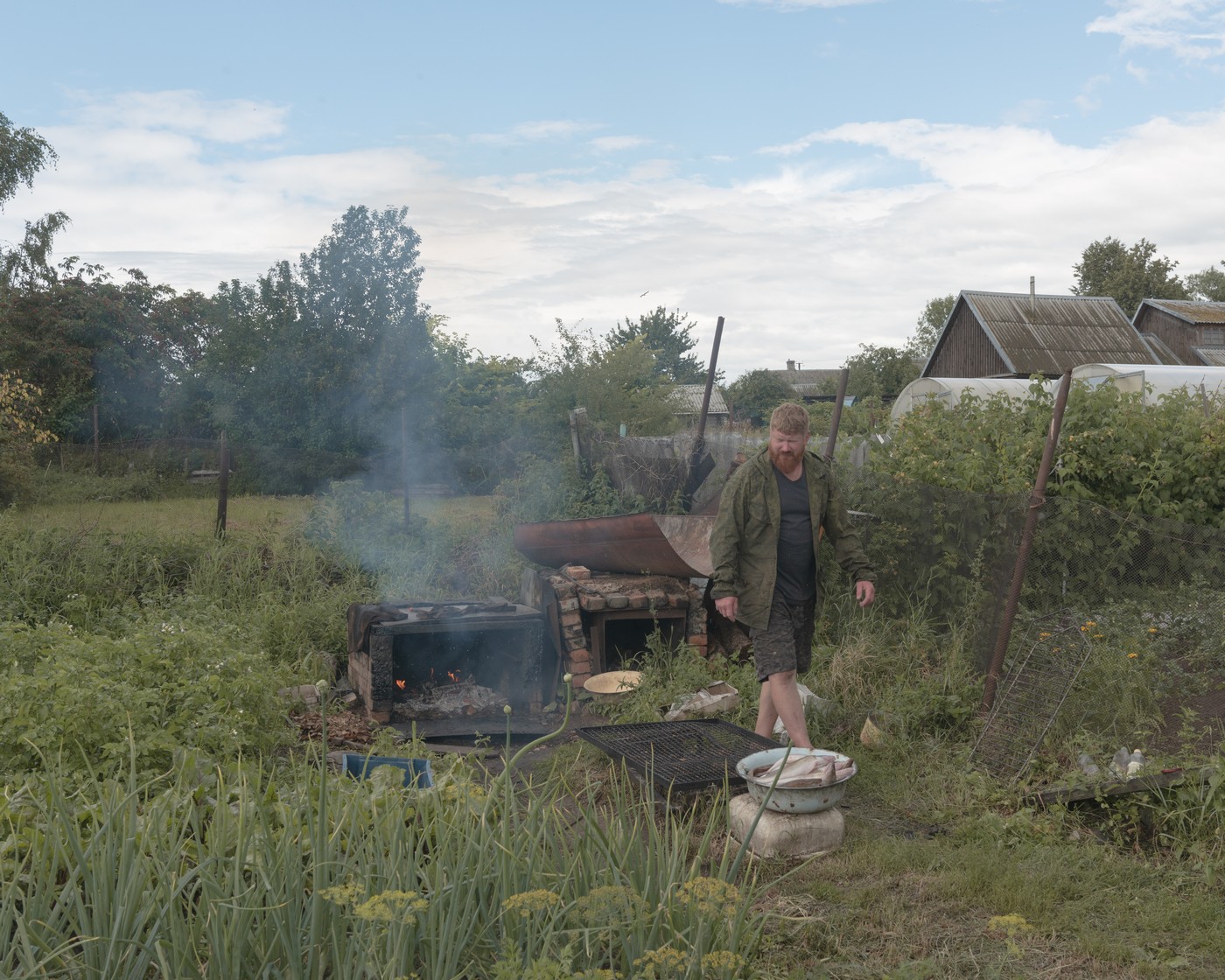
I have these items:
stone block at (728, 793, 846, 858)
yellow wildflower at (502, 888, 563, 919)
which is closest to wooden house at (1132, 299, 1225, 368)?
stone block at (728, 793, 846, 858)

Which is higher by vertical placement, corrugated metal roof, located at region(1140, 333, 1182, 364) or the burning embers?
corrugated metal roof, located at region(1140, 333, 1182, 364)

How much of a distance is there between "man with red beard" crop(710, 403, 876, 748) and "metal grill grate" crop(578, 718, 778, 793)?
0.99 ft

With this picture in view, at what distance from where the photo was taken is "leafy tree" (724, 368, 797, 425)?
143ft

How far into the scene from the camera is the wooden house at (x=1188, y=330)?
34.5 meters

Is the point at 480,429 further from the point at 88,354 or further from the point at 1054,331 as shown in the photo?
the point at 1054,331

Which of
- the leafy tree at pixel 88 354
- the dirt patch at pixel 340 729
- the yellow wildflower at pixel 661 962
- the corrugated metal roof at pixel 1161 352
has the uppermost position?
the corrugated metal roof at pixel 1161 352

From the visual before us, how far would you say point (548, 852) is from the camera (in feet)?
9.12

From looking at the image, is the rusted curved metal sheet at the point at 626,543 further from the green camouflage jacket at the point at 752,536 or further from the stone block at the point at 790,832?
the stone block at the point at 790,832

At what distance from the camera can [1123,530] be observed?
5914mm

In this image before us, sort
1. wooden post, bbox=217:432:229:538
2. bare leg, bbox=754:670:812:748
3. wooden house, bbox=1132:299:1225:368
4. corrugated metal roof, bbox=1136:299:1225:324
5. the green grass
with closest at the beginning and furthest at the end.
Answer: the green grass → bare leg, bbox=754:670:812:748 → wooden post, bbox=217:432:229:538 → wooden house, bbox=1132:299:1225:368 → corrugated metal roof, bbox=1136:299:1225:324

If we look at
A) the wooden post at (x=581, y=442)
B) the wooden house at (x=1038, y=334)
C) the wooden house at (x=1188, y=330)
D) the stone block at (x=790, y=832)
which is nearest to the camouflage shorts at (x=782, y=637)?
the stone block at (x=790, y=832)

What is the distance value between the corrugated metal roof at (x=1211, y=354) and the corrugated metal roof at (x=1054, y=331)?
4.83m

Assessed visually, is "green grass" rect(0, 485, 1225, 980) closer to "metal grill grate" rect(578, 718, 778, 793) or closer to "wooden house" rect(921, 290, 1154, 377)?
"metal grill grate" rect(578, 718, 778, 793)

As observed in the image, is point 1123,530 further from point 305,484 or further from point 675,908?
point 305,484
